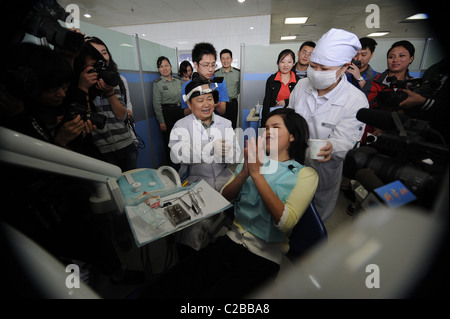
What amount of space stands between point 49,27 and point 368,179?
150cm

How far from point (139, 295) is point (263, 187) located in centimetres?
70

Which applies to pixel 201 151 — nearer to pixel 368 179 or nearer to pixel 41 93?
pixel 41 93

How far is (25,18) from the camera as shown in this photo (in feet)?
2.63

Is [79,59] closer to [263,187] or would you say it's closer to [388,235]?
[263,187]

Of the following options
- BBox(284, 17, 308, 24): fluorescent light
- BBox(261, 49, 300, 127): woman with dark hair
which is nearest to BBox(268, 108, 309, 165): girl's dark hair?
BBox(261, 49, 300, 127): woman with dark hair

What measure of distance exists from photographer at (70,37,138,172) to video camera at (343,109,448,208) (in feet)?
4.38

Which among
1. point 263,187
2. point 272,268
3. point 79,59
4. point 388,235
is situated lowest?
point 272,268

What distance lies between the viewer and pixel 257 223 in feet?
3.61

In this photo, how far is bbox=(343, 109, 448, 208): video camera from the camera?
0.41m

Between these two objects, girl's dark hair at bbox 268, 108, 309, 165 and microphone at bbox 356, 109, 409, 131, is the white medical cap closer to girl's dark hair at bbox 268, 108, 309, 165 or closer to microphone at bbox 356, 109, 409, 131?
girl's dark hair at bbox 268, 108, 309, 165

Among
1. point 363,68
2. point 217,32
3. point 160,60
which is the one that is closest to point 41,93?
point 160,60

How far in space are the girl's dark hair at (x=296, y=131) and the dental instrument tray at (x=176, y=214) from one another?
0.77 m

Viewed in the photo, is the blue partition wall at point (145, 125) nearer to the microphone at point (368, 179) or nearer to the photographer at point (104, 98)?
the photographer at point (104, 98)
